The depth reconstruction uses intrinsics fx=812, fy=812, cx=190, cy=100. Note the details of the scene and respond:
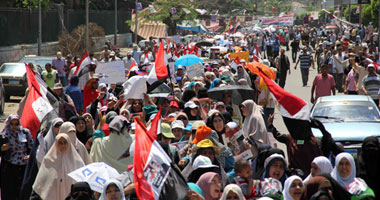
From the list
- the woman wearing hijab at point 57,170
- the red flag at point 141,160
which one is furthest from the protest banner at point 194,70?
the red flag at point 141,160

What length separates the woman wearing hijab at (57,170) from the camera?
27.9ft

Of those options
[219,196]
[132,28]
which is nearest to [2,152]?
[219,196]

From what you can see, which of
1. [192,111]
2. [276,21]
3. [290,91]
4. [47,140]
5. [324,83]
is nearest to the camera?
[47,140]

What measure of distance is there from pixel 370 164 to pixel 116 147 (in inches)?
110

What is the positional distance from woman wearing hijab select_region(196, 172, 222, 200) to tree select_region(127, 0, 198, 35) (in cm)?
4778

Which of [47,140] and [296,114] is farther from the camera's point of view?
[296,114]

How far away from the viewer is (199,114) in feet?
40.6

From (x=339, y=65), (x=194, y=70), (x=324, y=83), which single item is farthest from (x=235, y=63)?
(x=324, y=83)

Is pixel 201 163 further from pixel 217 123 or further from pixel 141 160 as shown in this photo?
pixel 217 123

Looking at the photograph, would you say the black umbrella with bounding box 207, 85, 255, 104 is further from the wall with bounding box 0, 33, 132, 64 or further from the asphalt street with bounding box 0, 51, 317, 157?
the wall with bounding box 0, 33, 132, 64

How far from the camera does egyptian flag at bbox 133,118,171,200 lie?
22.4ft

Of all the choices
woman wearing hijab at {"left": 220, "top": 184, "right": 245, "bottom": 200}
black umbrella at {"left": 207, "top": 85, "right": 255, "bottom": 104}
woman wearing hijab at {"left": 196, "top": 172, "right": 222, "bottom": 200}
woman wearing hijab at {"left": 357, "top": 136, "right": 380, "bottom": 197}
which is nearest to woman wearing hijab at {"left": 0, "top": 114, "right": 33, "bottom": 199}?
woman wearing hijab at {"left": 196, "top": 172, "right": 222, "bottom": 200}

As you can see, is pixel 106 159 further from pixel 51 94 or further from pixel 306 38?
pixel 306 38

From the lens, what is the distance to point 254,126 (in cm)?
1073
